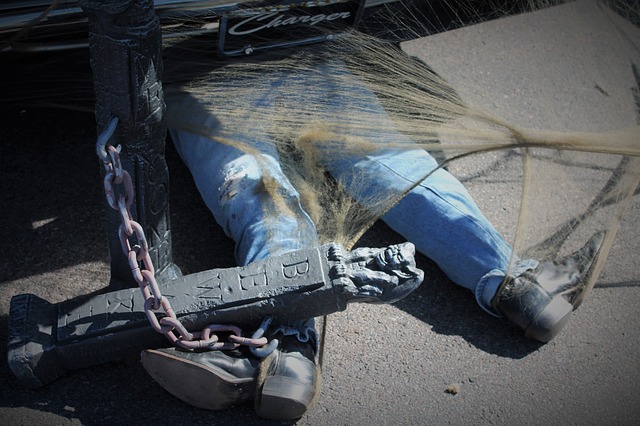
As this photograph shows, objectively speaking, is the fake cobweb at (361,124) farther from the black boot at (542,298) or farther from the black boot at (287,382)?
the black boot at (287,382)

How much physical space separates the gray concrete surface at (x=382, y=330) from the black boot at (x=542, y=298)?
0.11 metres

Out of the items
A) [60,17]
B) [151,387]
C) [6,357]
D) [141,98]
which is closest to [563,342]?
[151,387]

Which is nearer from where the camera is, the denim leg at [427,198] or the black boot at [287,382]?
the black boot at [287,382]

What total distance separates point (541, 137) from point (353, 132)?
0.57m

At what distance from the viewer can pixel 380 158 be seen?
2.32 meters

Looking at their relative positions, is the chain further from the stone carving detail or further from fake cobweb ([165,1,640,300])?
fake cobweb ([165,1,640,300])

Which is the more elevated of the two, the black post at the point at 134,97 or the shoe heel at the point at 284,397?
the black post at the point at 134,97

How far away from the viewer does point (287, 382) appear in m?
1.88

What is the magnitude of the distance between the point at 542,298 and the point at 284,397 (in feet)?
2.86

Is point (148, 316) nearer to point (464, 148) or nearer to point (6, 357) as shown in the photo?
point (6, 357)

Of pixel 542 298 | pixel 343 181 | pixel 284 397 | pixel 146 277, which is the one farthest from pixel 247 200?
pixel 542 298

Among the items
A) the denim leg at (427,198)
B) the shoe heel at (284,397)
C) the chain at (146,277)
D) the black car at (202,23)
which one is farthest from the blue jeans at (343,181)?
the shoe heel at (284,397)

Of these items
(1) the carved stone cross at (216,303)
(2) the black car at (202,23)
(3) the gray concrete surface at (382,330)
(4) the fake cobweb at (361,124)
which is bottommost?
(3) the gray concrete surface at (382,330)

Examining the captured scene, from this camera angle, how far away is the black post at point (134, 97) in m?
1.69
